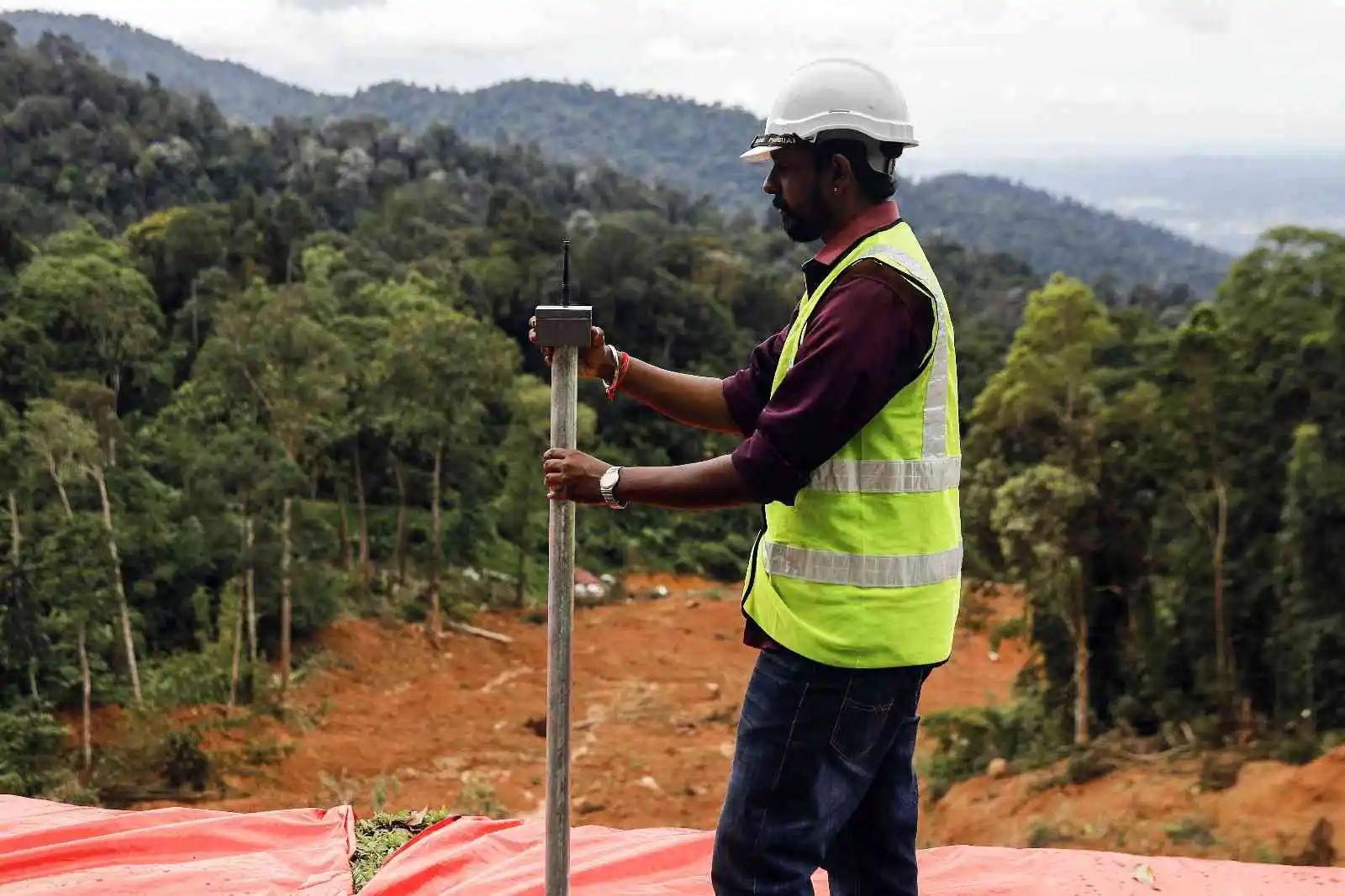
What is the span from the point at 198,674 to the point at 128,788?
1.70 meters

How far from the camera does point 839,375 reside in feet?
5.50

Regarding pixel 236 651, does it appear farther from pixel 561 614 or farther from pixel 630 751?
pixel 561 614

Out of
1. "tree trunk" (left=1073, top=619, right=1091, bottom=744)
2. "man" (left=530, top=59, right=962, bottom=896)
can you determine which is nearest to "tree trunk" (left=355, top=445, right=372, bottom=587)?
"tree trunk" (left=1073, top=619, right=1091, bottom=744)

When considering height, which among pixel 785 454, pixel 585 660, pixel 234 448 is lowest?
pixel 585 660

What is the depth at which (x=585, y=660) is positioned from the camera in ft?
49.7

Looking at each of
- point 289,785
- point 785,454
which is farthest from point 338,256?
point 785,454

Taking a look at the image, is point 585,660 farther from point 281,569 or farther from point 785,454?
point 785,454

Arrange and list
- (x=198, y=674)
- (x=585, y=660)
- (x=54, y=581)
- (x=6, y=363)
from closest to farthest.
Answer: (x=54, y=581) < (x=198, y=674) < (x=6, y=363) < (x=585, y=660)

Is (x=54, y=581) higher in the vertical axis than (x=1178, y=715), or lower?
higher

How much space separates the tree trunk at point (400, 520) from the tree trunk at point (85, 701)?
484 centimetres

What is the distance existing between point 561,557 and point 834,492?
0.53 m

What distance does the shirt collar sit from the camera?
1.82 meters

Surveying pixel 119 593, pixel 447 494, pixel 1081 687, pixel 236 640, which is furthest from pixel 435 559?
A: pixel 1081 687

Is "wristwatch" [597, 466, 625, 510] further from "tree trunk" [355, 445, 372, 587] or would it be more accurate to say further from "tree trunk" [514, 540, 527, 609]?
"tree trunk" [514, 540, 527, 609]
